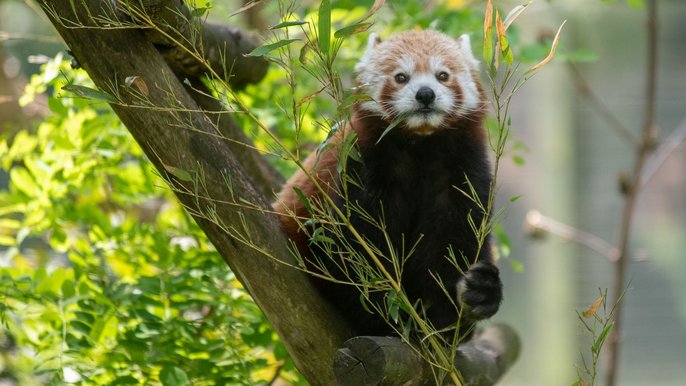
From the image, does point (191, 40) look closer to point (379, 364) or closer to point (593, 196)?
point (379, 364)

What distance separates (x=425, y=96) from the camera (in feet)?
Result: 6.97

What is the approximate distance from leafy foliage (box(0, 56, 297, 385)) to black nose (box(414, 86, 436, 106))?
71cm

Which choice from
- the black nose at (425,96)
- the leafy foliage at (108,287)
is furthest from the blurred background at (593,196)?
the black nose at (425,96)

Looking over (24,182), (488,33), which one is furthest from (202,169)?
(24,182)

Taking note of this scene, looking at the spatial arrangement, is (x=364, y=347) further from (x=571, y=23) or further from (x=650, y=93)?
(x=571, y=23)

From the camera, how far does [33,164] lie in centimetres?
243

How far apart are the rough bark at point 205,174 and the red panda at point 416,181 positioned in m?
0.20

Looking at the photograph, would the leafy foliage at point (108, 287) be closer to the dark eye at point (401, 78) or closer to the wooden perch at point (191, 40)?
the wooden perch at point (191, 40)

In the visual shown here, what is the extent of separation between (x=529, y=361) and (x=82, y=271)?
9.89 feet

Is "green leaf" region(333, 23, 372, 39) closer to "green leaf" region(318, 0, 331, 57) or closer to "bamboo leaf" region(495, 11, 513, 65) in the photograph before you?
"green leaf" region(318, 0, 331, 57)

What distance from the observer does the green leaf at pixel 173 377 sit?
6.51ft

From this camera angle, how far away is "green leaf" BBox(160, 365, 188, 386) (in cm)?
199

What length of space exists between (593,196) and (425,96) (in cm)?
288

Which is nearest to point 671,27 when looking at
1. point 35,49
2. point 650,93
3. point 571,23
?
point 571,23
